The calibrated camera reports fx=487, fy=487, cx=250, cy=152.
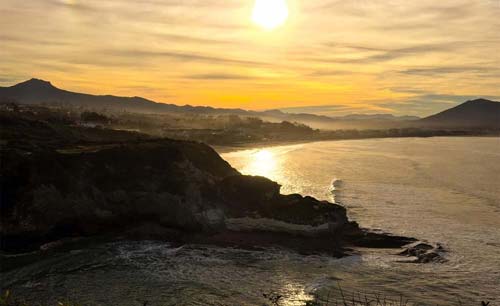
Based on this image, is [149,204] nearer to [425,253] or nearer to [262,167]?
[425,253]

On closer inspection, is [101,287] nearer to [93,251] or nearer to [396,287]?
[93,251]

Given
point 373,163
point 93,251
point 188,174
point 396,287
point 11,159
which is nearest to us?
point 396,287

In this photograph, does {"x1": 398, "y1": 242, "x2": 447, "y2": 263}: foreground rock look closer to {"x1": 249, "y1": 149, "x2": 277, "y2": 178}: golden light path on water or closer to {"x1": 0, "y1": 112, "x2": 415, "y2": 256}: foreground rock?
{"x1": 0, "y1": 112, "x2": 415, "y2": 256}: foreground rock

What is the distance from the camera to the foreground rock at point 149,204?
28.5m

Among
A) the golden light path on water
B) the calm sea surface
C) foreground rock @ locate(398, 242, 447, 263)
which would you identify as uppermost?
the golden light path on water

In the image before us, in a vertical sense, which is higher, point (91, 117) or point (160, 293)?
point (91, 117)

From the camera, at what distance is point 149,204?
31.5 meters

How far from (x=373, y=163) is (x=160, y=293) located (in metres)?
74.0

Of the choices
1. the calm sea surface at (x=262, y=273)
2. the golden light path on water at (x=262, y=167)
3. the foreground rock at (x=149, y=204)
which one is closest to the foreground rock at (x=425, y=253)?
the calm sea surface at (x=262, y=273)

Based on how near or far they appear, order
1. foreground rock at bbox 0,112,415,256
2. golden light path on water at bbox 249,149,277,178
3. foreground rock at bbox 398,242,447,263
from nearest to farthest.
Result: foreground rock at bbox 398,242,447,263
foreground rock at bbox 0,112,415,256
golden light path on water at bbox 249,149,277,178

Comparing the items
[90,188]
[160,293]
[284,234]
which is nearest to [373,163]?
[284,234]

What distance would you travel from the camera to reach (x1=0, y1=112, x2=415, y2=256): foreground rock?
28.5 meters

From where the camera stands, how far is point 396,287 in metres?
23.4

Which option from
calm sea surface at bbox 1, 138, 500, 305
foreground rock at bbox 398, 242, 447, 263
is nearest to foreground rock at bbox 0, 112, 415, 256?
foreground rock at bbox 398, 242, 447, 263
